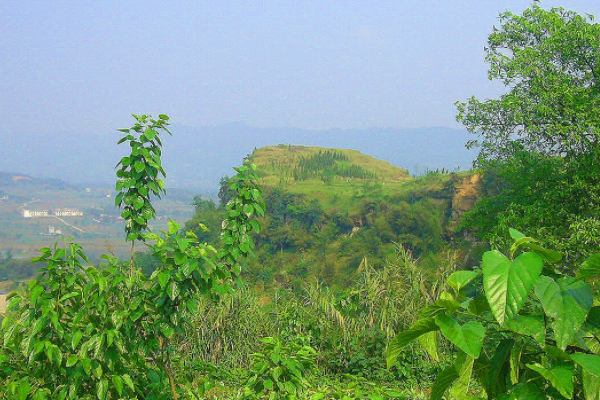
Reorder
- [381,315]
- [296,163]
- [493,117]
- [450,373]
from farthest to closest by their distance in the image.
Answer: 1. [296,163]
2. [493,117]
3. [381,315]
4. [450,373]

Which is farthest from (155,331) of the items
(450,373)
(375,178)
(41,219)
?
(41,219)

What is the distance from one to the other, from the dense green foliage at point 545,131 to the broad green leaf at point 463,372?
9070mm

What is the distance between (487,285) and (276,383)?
6.64 ft

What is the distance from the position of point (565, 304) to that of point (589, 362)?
0.11 m

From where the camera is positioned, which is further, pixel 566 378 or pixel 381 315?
pixel 381 315

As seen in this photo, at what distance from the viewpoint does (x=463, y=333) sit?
1011mm

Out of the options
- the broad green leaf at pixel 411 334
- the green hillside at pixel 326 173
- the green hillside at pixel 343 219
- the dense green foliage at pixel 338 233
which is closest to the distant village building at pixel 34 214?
the green hillside at pixel 326 173

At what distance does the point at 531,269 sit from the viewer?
0.97 meters

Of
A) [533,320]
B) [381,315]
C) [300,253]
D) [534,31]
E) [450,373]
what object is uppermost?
[534,31]

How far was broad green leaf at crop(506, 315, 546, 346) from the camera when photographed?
995mm

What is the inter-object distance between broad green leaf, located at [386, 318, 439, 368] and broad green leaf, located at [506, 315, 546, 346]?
0.51ft

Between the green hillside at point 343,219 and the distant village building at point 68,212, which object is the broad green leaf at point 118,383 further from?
the distant village building at point 68,212

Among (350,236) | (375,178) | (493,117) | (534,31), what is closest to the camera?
(534,31)

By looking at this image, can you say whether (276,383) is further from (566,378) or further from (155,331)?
(566,378)
